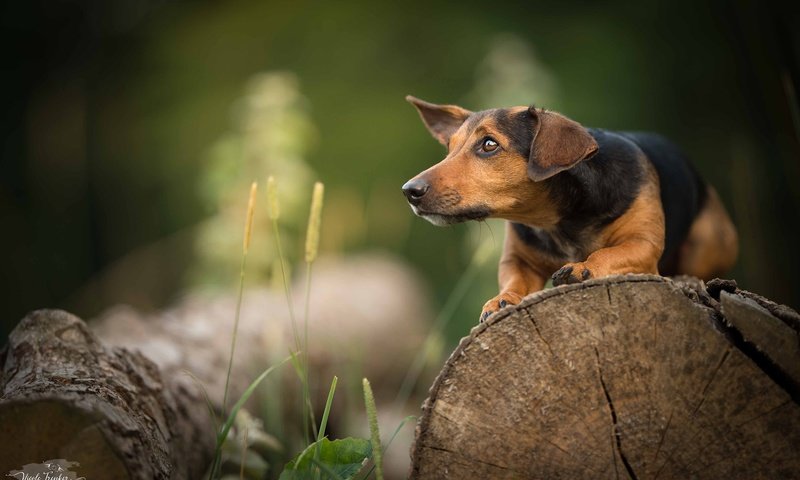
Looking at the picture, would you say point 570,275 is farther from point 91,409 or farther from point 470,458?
point 91,409

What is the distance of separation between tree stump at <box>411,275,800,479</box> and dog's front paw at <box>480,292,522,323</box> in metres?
0.40

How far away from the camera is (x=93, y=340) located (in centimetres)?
285

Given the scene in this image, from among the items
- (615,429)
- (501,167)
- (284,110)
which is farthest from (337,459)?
(284,110)

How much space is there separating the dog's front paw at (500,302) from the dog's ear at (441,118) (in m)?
0.84

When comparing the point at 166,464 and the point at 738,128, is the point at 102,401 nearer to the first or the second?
the point at 166,464

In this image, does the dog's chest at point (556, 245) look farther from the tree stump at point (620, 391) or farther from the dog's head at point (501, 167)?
the tree stump at point (620, 391)

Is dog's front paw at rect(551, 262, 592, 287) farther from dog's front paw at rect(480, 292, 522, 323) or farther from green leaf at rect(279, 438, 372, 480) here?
green leaf at rect(279, 438, 372, 480)

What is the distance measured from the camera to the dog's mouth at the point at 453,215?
2721 millimetres

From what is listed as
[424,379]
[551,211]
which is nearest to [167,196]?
[424,379]

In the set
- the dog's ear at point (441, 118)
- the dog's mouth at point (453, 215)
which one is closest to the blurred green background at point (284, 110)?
the dog's ear at point (441, 118)

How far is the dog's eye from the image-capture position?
9.32ft

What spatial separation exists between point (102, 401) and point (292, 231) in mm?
6251

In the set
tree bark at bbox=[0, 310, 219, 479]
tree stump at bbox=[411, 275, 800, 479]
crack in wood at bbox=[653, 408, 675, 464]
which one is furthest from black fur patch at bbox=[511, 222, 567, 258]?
tree bark at bbox=[0, 310, 219, 479]

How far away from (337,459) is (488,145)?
1.26m
